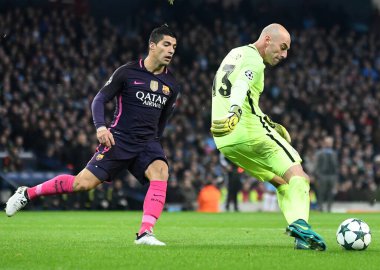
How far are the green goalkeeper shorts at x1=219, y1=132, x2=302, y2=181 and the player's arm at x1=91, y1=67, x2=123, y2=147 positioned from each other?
1.09 m

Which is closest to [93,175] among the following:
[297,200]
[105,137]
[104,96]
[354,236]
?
[105,137]

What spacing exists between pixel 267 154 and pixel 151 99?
134 centimetres

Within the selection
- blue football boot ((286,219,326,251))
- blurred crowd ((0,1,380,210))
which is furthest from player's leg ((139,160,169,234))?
blurred crowd ((0,1,380,210))

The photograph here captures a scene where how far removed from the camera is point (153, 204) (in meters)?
8.99

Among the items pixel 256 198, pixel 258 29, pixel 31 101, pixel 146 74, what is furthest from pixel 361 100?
pixel 146 74

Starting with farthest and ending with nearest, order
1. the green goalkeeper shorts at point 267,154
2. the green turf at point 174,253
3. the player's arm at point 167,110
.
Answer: the player's arm at point 167,110 → the green goalkeeper shorts at point 267,154 → the green turf at point 174,253

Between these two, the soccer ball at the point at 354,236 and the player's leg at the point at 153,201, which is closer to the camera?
the soccer ball at the point at 354,236

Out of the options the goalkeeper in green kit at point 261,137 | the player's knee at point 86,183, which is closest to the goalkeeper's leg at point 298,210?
the goalkeeper in green kit at point 261,137

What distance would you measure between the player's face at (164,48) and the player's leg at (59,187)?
132cm

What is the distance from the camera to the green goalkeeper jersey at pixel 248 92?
846 cm

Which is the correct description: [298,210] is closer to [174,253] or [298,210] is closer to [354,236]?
[354,236]

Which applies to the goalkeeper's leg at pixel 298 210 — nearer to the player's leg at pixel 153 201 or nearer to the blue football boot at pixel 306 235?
the blue football boot at pixel 306 235

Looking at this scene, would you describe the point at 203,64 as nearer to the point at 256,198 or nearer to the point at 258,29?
the point at 258,29

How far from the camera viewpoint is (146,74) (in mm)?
9281
